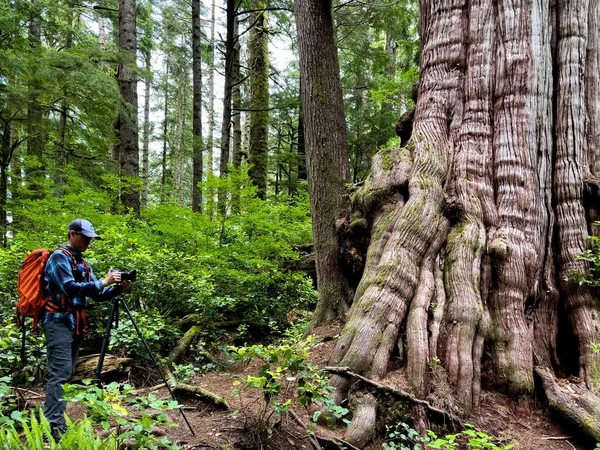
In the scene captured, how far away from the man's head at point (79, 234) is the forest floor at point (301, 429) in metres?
1.76

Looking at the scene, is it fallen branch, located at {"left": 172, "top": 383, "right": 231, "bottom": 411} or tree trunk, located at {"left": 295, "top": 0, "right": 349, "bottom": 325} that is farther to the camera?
tree trunk, located at {"left": 295, "top": 0, "right": 349, "bottom": 325}

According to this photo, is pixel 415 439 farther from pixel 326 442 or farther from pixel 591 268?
pixel 591 268

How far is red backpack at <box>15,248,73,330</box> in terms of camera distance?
339 cm

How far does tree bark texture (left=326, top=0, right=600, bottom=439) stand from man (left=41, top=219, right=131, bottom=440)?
2.34 meters

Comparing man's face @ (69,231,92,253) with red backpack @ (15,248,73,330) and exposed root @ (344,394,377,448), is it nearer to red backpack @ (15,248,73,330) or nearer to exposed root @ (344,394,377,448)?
red backpack @ (15,248,73,330)

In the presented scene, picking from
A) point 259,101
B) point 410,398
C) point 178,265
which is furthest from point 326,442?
point 259,101

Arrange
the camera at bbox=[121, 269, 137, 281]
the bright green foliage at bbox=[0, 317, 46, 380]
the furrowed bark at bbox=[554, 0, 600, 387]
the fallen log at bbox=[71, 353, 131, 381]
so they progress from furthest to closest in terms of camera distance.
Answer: the fallen log at bbox=[71, 353, 131, 381]
the bright green foliage at bbox=[0, 317, 46, 380]
the furrowed bark at bbox=[554, 0, 600, 387]
the camera at bbox=[121, 269, 137, 281]

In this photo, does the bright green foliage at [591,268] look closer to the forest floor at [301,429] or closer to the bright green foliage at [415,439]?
the forest floor at [301,429]

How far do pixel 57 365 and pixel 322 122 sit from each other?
4.27 m

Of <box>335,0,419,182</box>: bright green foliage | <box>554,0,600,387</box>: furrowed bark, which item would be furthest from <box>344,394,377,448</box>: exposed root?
<box>335,0,419,182</box>: bright green foliage

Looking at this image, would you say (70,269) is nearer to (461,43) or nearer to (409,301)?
(409,301)

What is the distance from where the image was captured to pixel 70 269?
3488 mm

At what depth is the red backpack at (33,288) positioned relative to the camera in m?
3.39

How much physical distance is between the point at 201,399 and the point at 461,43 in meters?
4.97
